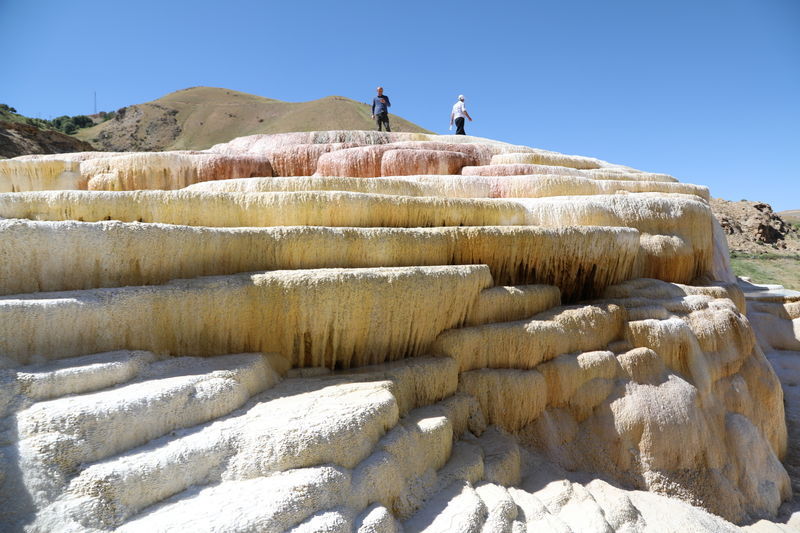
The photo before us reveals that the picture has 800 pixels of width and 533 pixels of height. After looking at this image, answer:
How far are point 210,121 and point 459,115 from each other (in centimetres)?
5222

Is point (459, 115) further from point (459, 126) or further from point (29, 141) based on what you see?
point (29, 141)

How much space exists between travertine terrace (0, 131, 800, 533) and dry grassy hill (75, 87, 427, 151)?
1872 inches

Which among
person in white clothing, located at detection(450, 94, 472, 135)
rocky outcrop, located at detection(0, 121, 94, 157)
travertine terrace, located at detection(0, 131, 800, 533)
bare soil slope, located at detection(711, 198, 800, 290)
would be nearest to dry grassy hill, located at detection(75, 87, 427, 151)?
rocky outcrop, located at detection(0, 121, 94, 157)

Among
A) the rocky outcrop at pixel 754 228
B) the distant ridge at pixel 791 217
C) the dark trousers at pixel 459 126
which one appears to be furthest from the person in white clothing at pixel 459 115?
the distant ridge at pixel 791 217

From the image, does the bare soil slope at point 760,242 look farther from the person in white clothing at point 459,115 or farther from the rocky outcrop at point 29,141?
the rocky outcrop at point 29,141

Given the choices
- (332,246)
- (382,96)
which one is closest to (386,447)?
(332,246)

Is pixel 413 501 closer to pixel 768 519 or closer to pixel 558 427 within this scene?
pixel 558 427

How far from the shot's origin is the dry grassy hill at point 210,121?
49625mm

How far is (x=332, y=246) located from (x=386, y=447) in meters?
2.02

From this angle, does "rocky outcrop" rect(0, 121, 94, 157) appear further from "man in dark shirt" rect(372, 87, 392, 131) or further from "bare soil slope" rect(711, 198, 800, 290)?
"bare soil slope" rect(711, 198, 800, 290)

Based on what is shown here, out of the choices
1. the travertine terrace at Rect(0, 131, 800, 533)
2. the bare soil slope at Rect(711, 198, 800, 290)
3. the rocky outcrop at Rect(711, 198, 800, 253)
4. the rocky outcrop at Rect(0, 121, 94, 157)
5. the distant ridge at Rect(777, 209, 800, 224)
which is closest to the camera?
the travertine terrace at Rect(0, 131, 800, 533)

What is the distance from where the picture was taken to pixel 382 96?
39.5 feet

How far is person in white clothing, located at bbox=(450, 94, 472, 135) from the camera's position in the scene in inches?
483

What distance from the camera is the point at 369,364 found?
14.4 feet
